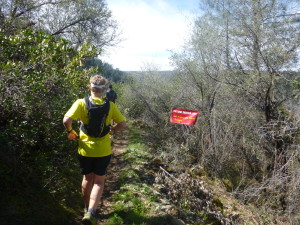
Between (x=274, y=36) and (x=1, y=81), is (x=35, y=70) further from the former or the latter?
(x=274, y=36)

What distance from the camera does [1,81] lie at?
10.7ft

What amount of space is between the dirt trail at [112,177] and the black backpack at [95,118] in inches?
56.2

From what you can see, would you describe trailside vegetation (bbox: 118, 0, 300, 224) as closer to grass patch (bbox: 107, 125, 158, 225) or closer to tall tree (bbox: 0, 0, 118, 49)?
grass patch (bbox: 107, 125, 158, 225)

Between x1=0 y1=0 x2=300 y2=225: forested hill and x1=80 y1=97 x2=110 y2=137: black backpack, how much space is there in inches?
35.3

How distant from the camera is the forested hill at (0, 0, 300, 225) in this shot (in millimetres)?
3684

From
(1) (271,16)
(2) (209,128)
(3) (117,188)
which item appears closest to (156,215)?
(3) (117,188)

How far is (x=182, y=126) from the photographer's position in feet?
31.0

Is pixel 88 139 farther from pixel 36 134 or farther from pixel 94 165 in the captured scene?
pixel 36 134

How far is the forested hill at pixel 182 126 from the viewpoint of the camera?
12.1 ft

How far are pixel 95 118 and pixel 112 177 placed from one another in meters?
3.20

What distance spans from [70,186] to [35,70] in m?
2.06

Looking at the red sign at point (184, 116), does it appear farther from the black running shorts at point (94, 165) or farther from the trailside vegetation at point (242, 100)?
the black running shorts at point (94, 165)

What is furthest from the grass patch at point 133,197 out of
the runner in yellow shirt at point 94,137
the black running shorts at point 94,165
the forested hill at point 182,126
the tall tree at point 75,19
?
the tall tree at point 75,19

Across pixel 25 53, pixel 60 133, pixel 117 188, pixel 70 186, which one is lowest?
pixel 117 188
